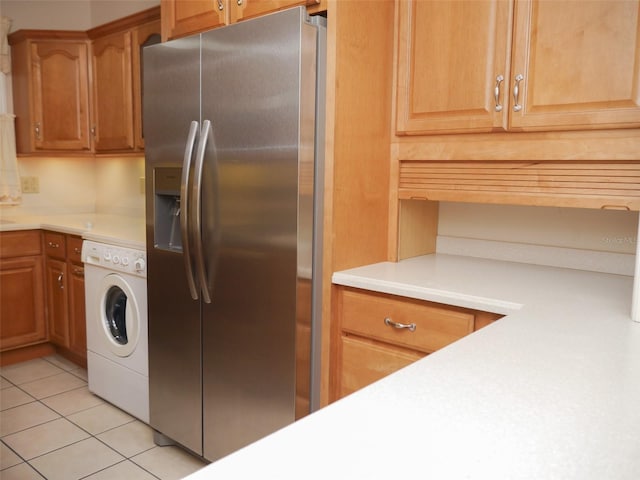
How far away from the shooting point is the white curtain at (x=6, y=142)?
149 inches

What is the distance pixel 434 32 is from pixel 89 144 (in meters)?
2.71

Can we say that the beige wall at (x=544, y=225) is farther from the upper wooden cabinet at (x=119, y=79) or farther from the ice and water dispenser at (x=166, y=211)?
the upper wooden cabinet at (x=119, y=79)

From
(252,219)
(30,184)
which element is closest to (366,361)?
(252,219)

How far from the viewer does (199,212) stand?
2.04m

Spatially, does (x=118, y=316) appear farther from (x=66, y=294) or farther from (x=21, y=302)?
(x=21, y=302)

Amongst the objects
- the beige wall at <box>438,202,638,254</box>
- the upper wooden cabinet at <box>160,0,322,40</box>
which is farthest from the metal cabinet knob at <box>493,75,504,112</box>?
the upper wooden cabinet at <box>160,0,322,40</box>

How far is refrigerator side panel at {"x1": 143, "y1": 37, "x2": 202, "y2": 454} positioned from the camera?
2160 mm

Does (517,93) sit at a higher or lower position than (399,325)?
higher

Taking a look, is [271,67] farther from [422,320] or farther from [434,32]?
[422,320]

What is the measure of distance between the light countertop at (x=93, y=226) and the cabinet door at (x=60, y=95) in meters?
0.53

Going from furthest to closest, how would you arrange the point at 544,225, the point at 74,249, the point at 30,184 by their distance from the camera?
1. the point at 30,184
2. the point at 74,249
3. the point at 544,225

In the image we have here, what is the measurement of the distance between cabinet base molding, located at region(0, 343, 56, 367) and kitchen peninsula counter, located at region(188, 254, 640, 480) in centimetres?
337

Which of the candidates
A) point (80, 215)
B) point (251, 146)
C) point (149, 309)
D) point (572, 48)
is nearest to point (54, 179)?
point (80, 215)

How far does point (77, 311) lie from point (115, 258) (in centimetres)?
87
